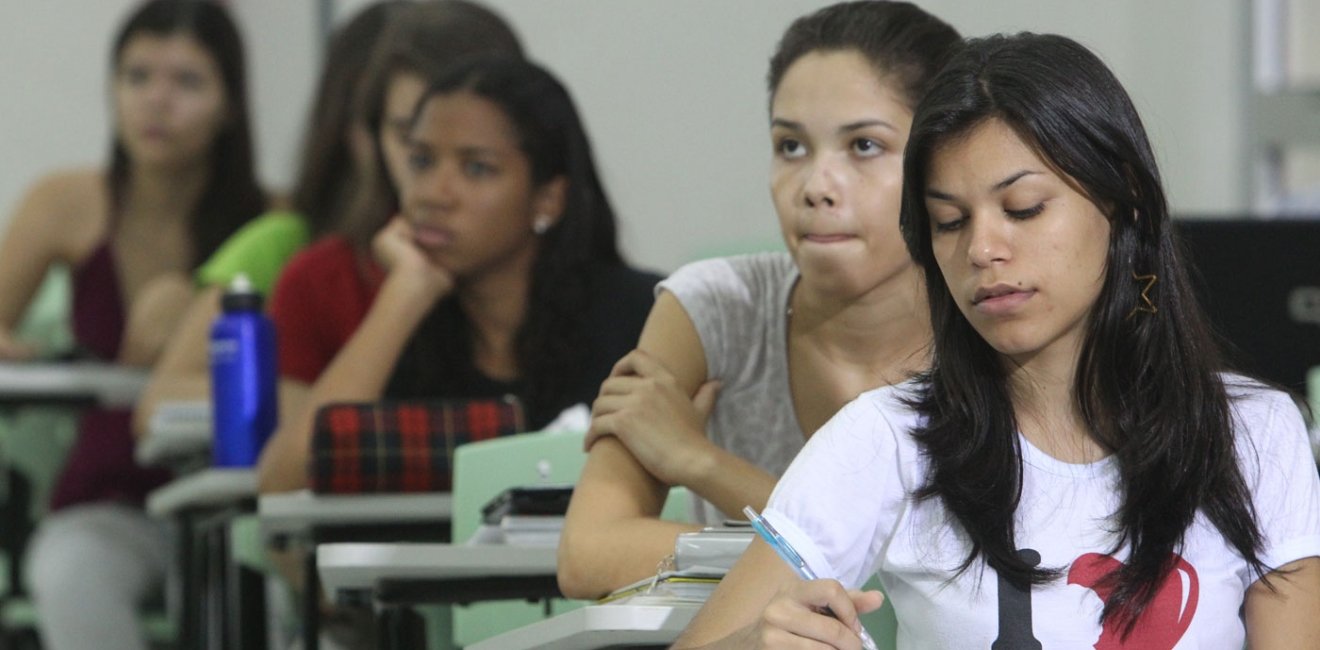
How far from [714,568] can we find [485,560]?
382 mm

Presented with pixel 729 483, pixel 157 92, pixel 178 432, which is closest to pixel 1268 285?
pixel 729 483

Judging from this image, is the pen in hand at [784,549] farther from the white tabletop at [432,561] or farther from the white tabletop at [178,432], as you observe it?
the white tabletop at [178,432]

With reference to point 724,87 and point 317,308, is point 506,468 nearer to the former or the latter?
point 317,308

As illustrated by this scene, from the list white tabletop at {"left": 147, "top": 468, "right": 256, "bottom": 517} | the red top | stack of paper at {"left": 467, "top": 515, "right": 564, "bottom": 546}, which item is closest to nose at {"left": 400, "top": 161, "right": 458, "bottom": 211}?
the red top

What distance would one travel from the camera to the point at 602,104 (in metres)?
4.68

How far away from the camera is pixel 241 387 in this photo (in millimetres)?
3195

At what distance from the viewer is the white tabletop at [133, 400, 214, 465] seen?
3.47m

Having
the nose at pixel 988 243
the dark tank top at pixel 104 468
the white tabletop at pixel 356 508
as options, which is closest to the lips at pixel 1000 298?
the nose at pixel 988 243

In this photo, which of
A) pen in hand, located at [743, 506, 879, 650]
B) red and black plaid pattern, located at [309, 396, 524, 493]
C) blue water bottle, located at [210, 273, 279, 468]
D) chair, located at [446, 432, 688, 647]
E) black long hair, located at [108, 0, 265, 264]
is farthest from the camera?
black long hair, located at [108, 0, 265, 264]

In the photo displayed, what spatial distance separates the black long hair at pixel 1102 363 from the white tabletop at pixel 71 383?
263cm

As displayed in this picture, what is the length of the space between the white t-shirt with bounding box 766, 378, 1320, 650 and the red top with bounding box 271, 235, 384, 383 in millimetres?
1967

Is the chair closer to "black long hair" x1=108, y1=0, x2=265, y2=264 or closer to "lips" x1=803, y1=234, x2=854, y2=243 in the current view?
"lips" x1=803, y1=234, x2=854, y2=243

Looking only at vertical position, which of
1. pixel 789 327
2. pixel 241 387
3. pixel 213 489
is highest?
pixel 789 327

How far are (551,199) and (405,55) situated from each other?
66 centimetres
